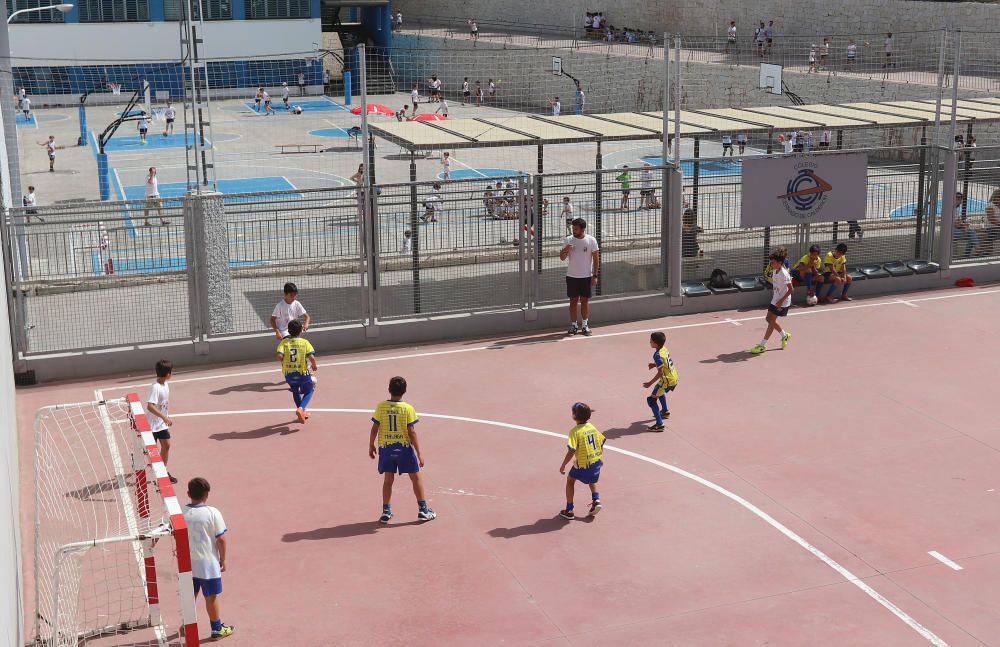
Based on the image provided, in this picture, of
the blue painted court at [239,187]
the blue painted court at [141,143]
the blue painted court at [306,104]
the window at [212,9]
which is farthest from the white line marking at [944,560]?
the window at [212,9]

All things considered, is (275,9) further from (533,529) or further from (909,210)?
(533,529)

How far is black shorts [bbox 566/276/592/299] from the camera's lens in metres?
17.7

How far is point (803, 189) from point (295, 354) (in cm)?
1040

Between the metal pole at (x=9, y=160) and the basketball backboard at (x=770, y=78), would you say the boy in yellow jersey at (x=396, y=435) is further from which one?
the basketball backboard at (x=770, y=78)

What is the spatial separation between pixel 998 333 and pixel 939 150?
4.28 meters

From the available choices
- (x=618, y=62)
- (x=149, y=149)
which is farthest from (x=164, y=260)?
(x=618, y=62)

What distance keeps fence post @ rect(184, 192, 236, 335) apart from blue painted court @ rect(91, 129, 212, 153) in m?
29.6

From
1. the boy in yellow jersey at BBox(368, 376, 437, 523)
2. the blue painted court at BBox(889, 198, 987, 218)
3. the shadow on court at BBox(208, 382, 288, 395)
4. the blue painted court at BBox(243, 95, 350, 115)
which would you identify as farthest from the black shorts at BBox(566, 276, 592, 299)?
the blue painted court at BBox(243, 95, 350, 115)

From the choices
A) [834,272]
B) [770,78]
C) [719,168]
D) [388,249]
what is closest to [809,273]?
[834,272]

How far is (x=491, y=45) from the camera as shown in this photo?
204 feet

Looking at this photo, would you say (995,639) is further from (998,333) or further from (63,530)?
(998,333)

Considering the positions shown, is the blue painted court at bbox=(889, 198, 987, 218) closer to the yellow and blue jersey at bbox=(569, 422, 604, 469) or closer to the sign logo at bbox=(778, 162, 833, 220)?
the sign logo at bbox=(778, 162, 833, 220)

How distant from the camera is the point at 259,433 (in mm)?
13750

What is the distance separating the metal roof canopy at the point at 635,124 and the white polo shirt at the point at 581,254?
190cm
